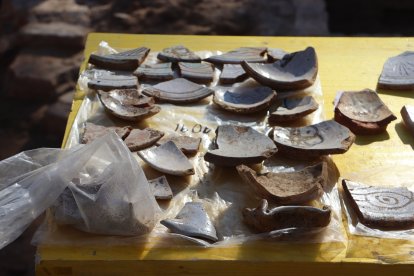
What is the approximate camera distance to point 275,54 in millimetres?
1830

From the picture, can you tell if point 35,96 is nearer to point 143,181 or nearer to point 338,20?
point 338,20

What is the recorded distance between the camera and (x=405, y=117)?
5.15 feet

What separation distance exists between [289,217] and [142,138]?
43 cm

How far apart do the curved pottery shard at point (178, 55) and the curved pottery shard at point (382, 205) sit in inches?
26.2

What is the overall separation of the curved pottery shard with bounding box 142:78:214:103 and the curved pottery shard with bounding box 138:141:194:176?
0.24 metres

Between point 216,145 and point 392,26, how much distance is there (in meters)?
2.55

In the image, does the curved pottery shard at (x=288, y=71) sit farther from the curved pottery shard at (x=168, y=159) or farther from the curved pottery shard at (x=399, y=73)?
the curved pottery shard at (x=168, y=159)

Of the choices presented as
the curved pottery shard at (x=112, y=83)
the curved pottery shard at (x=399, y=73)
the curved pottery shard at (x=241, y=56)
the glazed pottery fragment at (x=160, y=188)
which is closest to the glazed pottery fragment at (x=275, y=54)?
the curved pottery shard at (x=241, y=56)

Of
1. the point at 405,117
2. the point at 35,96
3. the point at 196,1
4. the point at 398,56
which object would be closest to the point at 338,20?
the point at 196,1

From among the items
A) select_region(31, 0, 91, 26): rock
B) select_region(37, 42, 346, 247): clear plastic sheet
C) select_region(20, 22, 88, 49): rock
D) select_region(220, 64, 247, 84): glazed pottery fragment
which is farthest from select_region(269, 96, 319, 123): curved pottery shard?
select_region(31, 0, 91, 26): rock

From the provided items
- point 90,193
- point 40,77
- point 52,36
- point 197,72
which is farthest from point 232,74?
point 52,36

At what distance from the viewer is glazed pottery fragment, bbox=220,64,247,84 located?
5.72 ft

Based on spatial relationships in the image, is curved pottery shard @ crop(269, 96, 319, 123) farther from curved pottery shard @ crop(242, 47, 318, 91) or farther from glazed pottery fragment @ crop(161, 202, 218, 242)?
glazed pottery fragment @ crop(161, 202, 218, 242)

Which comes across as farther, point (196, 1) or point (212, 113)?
point (196, 1)
